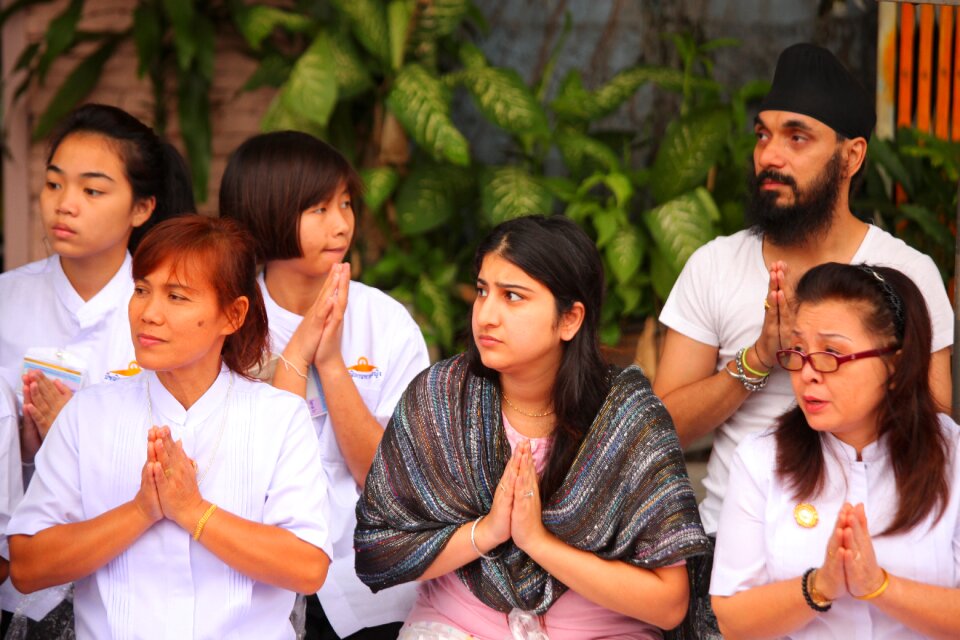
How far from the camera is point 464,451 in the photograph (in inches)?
117

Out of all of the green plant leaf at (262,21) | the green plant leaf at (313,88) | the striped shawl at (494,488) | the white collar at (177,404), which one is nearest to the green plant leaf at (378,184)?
the green plant leaf at (313,88)

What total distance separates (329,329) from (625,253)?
2.35 metres

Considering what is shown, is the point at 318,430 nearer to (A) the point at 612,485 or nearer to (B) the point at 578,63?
(A) the point at 612,485

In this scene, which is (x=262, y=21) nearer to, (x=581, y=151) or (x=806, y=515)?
(x=581, y=151)

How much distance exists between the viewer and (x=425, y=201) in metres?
5.61

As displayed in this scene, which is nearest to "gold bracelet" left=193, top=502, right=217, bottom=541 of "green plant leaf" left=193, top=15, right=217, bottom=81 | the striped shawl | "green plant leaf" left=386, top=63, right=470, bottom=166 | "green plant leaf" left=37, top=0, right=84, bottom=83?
the striped shawl

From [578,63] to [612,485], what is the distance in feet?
11.9

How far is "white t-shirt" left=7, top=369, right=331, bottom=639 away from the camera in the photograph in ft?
8.76

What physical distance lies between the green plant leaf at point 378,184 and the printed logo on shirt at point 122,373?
228cm

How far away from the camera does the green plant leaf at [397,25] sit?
18.3 feet

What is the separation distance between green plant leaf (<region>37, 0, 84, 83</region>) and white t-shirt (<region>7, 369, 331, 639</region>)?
3.59 m

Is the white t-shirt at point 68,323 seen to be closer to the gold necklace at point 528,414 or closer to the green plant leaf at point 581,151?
the gold necklace at point 528,414

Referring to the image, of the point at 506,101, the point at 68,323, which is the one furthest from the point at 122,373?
the point at 506,101

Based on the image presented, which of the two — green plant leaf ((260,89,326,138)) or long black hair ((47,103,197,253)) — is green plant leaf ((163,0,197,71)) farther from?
long black hair ((47,103,197,253))
